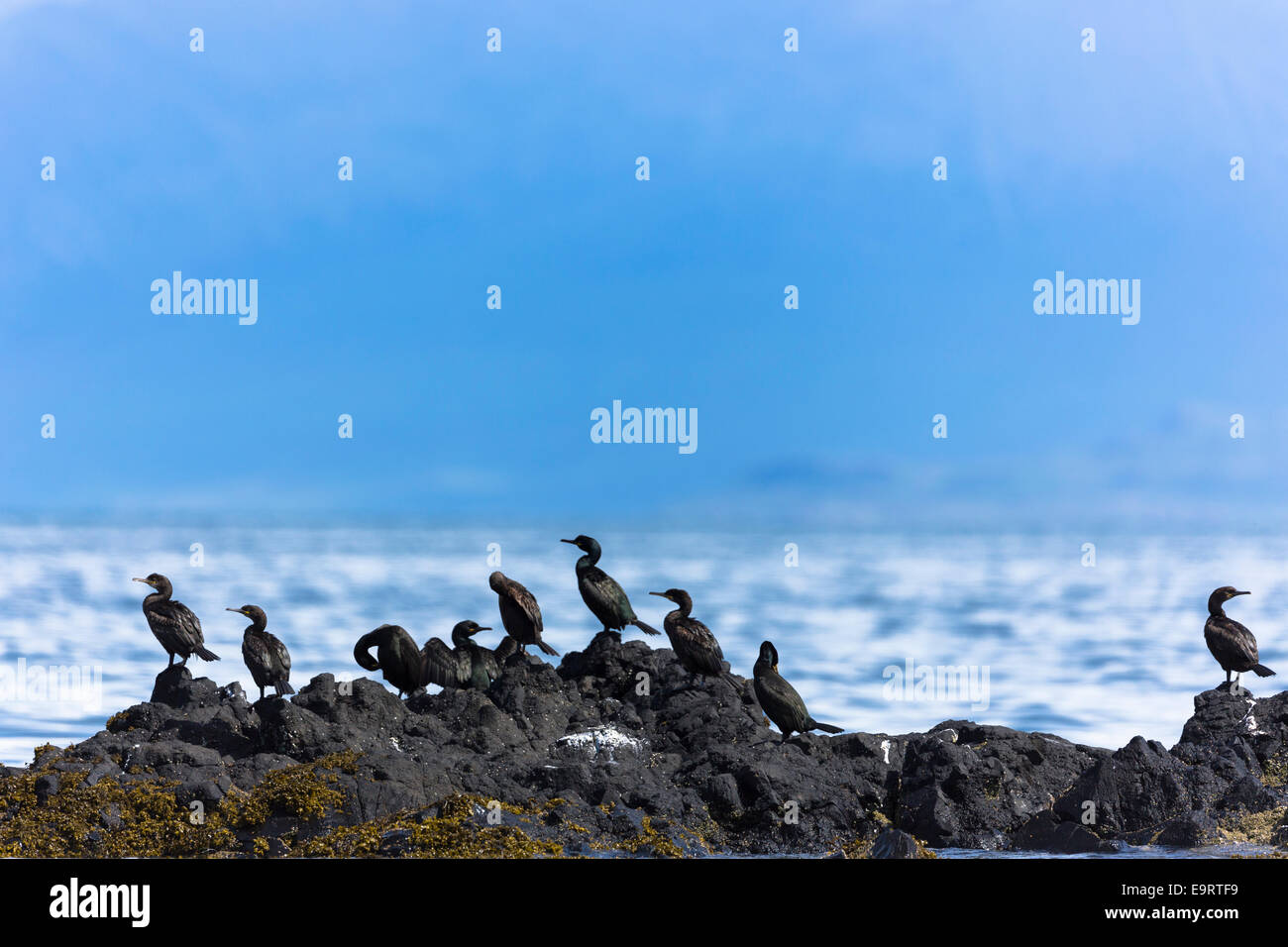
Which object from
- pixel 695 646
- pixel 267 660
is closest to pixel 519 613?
pixel 695 646

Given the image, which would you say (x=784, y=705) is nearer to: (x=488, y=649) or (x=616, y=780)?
(x=616, y=780)

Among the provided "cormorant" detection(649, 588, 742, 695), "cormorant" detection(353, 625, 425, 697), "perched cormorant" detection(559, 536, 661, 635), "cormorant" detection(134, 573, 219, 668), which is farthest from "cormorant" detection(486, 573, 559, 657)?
"cormorant" detection(134, 573, 219, 668)

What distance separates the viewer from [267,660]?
15.6 m

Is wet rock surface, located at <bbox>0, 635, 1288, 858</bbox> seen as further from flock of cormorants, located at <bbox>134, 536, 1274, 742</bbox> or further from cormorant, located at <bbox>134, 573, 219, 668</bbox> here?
cormorant, located at <bbox>134, 573, 219, 668</bbox>

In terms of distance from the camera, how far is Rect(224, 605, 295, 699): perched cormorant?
51.4 feet

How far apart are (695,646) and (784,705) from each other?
156 centimetres

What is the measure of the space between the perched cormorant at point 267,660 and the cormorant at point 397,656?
0.98 meters
